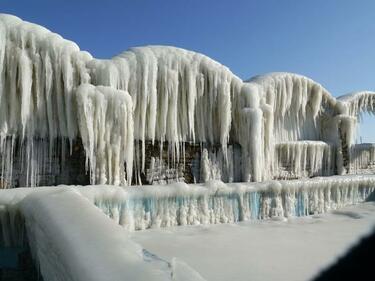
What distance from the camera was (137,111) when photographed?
9367 millimetres

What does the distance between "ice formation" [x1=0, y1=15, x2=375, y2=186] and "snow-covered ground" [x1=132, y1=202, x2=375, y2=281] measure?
3303 millimetres

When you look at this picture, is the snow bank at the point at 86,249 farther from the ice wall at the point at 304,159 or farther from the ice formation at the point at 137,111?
the ice wall at the point at 304,159

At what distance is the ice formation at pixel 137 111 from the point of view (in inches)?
309

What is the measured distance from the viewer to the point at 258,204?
699 centimetres

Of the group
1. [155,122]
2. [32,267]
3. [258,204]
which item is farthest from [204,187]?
[155,122]

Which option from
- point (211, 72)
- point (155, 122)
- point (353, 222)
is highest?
point (211, 72)

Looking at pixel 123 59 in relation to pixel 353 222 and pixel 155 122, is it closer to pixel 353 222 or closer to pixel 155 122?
pixel 155 122

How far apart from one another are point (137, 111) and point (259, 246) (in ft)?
18.4

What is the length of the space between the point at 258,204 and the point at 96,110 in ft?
13.4

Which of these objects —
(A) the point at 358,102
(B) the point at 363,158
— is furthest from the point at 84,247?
(A) the point at 358,102

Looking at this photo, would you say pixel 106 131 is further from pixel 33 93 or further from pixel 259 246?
pixel 259 246

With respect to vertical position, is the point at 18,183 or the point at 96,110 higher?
the point at 96,110

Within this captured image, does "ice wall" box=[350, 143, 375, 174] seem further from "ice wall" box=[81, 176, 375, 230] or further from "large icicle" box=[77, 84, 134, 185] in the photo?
"large icicle" box=[77, 84, 134, 185]

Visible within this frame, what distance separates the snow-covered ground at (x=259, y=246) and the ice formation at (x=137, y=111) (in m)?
3.30
